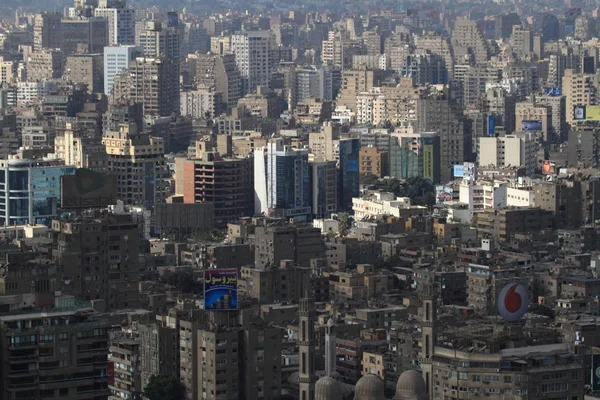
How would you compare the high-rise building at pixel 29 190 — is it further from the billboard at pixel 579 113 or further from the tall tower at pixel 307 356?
the billboard at pixel 579 113

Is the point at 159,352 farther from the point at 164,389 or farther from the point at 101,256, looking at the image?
the point at 101,256

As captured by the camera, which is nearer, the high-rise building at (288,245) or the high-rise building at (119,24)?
the high-rise building at (288,245)

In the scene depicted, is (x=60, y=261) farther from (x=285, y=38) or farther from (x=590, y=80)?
(x=285, y=38)

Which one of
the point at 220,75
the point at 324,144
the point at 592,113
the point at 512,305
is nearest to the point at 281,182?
the point at 324,144

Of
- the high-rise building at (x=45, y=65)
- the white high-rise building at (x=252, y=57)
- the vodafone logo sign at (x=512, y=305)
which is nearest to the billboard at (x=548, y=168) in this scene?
the vodafone logo sign at (x=512, y=305)

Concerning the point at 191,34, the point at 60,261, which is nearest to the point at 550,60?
the point at 191,34
